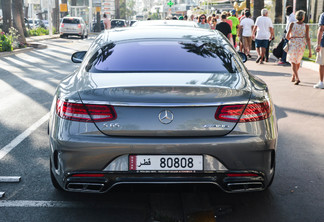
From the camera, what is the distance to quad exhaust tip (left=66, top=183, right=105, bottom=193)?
3895mm

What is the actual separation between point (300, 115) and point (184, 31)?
4053 millimetres

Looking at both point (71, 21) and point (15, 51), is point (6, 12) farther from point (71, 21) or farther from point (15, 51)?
point (71, 21)

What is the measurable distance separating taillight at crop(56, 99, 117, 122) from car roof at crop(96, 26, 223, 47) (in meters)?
1.30

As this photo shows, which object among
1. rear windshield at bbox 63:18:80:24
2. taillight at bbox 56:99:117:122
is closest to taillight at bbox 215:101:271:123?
taillight at bbox 56:99:117:122

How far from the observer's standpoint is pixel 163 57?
4.70 metres

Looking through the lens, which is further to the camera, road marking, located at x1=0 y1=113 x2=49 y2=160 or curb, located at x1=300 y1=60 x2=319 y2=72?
curb, located at x1=300 y1=60 x2=319 y2=72

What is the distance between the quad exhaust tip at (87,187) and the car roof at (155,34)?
162cm

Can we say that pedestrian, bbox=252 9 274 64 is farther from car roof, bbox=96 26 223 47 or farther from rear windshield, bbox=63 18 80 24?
rear windshield, bbox=63 18 80 24

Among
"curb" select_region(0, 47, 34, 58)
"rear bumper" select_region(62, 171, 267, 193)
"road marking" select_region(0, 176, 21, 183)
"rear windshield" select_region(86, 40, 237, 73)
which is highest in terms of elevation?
"rear windshield" select_region(86, 40, 237, 73)

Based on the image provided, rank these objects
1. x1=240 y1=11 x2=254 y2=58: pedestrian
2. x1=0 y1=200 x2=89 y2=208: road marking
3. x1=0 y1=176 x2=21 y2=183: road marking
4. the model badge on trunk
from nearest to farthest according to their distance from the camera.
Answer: the model badge on trunk → x1=0 y1=200 x2=89 y2=208: road marking → x1=0 y1=176 x2=21 y2=183: road marking → x1=240 y1=11 x2=254 y2=58: pedestrian

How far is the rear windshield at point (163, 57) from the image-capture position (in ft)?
14.8

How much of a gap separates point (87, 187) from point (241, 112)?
4.11 ft

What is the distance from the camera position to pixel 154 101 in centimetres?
376

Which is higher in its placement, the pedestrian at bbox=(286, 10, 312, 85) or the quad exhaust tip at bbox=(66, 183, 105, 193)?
the pedestrian at bbox=(286, 10, 312, 85)
